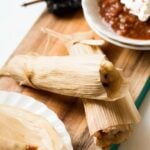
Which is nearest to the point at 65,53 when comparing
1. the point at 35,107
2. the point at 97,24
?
the point at 97,24

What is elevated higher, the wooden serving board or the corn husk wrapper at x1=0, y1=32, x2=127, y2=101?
the corn husk wrapper at x1=0, y1=32, x2=127, y2=101

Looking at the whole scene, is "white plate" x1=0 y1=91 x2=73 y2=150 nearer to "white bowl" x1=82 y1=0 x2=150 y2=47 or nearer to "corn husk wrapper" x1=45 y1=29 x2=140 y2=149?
"corn husk wrapper" x1=45 y1=29 x2=140 y2=149

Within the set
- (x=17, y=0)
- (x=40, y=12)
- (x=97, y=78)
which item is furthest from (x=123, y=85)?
(x=17, y=0)

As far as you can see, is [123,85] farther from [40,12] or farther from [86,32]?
[40,12]

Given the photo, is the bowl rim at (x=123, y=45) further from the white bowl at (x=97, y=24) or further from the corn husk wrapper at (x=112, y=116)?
the corn husk wrapper at (x=112, y=116)

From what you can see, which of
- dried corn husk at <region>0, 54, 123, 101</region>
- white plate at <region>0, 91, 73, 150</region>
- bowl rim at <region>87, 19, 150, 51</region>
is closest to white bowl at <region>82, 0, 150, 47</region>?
bowl rim at <region>87, 19, 150, 51</region>

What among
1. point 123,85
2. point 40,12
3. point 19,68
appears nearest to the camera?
point 123,85

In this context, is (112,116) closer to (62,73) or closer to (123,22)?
(62,73)
